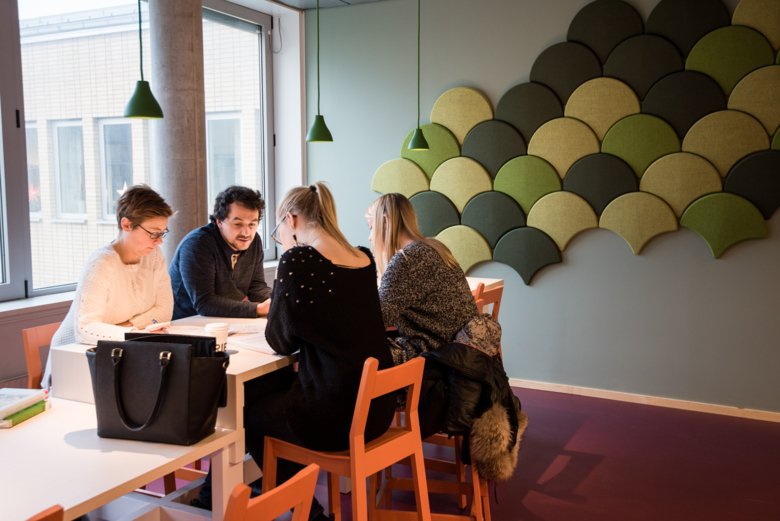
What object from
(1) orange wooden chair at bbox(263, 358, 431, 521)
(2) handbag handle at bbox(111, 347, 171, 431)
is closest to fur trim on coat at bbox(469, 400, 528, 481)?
(1) orange wooden chair at bbox(263, 358, 431, 521)

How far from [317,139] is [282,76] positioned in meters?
1.64

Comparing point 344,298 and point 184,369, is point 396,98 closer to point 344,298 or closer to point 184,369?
point 344,298

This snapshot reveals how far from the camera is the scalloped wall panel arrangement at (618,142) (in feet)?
14.4

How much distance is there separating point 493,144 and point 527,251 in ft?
2.53

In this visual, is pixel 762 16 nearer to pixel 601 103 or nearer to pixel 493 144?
pixel 601 103

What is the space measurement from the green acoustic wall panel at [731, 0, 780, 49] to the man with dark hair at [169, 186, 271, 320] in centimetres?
304

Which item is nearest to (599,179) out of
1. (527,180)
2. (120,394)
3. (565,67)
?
(527,180)

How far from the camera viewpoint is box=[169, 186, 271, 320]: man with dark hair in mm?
3365

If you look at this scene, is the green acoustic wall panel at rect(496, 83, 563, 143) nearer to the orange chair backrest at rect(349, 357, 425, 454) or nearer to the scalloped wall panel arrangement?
the scalloped wall panel arrangement

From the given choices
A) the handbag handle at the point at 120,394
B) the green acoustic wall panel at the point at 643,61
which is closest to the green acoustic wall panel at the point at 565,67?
the green acoustic wall panel at the point at 643,61

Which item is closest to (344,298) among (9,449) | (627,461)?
(9,449)

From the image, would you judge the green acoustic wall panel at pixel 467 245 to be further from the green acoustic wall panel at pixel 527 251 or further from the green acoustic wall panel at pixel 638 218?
the green acoustic wall panel at pixel 638 218

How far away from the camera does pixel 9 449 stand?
75.9 inches

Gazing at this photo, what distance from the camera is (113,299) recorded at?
281 centimetres
